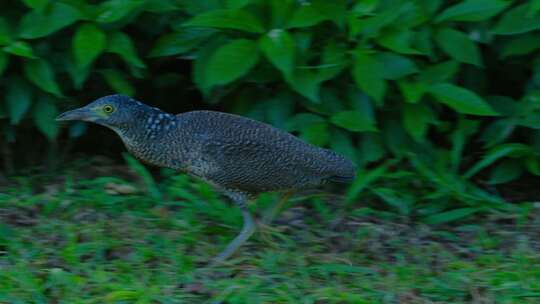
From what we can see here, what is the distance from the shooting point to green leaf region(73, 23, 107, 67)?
549 centimetres

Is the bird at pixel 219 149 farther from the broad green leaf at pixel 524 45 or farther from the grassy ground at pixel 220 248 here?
the broad green leaf at pixel 524 45

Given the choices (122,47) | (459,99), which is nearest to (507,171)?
(459,99)

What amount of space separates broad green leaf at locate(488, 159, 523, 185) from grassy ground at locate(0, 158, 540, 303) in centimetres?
29

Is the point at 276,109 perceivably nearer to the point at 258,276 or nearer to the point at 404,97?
the point at 404,97

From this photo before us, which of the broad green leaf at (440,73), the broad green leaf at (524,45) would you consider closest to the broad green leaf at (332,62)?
the broad green leaf at (440,73)

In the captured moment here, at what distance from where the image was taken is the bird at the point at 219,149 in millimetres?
5035

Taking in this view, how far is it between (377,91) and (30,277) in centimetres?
204

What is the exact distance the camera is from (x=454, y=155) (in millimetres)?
5895

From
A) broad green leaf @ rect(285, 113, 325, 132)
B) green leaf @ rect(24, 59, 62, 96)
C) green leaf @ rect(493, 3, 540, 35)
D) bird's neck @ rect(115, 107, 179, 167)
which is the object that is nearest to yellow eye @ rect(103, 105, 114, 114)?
bird's neck @ rect(115, 107, 179, 167)

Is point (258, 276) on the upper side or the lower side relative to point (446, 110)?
lower

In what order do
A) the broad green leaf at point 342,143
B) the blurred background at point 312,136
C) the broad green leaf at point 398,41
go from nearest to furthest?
the blurred background at point 312,136, the broad green leaf at point 398,41, the broad green leaf at point 342,143

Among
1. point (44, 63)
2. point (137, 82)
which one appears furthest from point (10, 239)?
point (137, 82)

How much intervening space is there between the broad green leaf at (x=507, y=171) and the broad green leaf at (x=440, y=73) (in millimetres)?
665

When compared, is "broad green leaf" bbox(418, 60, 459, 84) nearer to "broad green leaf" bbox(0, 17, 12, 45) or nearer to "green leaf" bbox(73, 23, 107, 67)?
"green leaf" bbox(73, 23, 107, 67)
